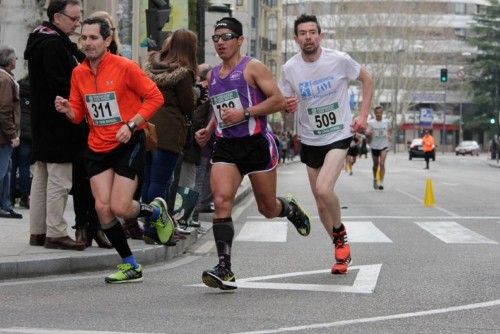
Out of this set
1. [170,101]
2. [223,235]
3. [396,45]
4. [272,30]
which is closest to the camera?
[223,235]

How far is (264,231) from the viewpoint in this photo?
620 inches

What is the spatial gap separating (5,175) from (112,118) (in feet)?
19.4

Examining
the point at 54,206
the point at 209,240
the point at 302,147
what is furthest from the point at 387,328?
the point at 209,240

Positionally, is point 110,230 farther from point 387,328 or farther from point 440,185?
point 440,185

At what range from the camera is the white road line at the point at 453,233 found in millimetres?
14036

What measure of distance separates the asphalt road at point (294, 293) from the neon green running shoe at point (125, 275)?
88mm

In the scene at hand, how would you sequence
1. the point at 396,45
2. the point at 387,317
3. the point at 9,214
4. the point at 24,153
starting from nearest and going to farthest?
1. the point at 387,317
2. the point at 9,214
3. the point at 24,153
4. the point at 396,45

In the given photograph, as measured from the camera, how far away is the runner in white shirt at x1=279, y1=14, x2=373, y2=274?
10.4 metres

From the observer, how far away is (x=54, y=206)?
11031 mm

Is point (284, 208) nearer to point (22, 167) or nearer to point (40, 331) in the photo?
point (40, 331)

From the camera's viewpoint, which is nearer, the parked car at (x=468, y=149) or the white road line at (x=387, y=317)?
the white road line at (x=387, y=317)

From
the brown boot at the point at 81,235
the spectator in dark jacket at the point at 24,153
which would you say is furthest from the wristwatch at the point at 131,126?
the spectator in dark jacket at the point at 24,153

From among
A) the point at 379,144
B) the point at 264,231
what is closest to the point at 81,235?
the point at 264,231

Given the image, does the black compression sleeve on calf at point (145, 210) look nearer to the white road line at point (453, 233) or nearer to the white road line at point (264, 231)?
the white road line at point (264, 231)
